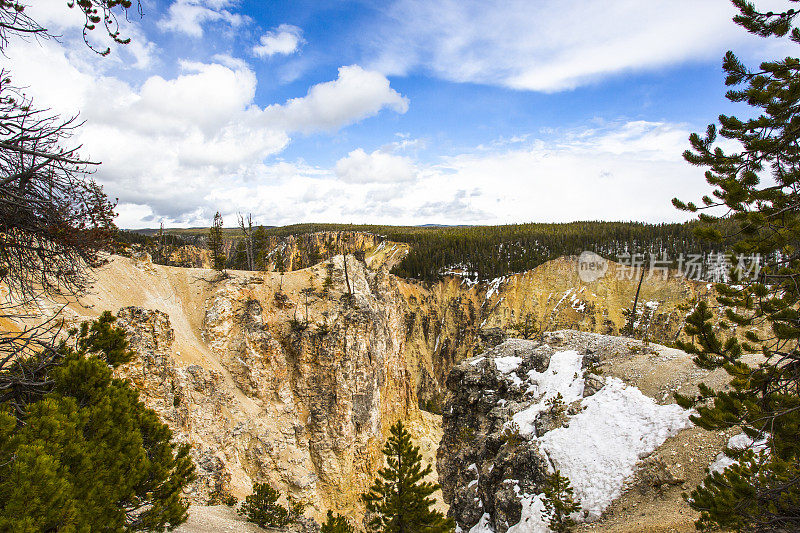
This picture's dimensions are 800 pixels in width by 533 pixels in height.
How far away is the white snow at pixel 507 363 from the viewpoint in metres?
19.2

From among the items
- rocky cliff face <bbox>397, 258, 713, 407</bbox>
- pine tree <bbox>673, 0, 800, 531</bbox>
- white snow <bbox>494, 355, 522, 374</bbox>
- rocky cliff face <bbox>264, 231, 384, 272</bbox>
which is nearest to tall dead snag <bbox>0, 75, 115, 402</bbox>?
pine tree <bbox>673, 0, 800, 531</bbox>

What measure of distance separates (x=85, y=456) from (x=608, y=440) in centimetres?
1515

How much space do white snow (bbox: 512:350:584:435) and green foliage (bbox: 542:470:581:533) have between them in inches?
125

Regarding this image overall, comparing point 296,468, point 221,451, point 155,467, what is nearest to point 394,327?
point 296,468

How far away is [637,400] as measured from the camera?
45.3 ft

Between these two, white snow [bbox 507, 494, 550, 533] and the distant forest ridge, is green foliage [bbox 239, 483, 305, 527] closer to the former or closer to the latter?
white snow [bbox 507, 494, 550, 533]

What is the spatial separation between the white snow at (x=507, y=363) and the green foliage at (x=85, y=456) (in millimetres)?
15819

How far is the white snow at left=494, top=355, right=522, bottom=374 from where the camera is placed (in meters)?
19.2

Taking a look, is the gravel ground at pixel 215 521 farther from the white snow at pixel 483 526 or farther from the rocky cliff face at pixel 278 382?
the white snow at pixel 483 526

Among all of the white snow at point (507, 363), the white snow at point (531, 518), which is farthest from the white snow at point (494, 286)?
the white snow at point (531, 518)

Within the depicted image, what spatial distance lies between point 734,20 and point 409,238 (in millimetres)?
98471

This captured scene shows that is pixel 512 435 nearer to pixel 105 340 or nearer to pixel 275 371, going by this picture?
pixel 105 340

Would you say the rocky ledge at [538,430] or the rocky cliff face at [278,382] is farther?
the rocky cliff face at [278,382]

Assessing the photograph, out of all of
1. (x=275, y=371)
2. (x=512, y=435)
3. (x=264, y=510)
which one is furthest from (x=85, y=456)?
(x=275, y=371)
